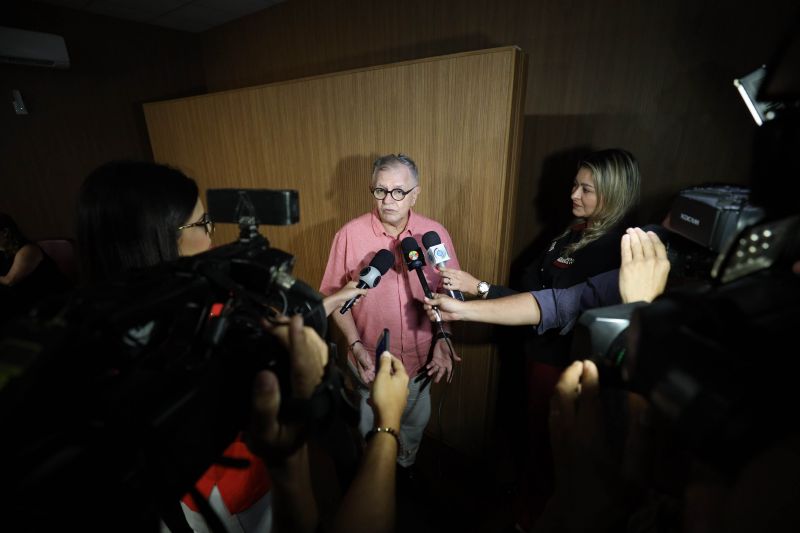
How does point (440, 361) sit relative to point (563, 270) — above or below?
below

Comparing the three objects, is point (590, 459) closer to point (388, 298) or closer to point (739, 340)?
point (739, 340)

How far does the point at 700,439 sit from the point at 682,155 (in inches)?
65.4

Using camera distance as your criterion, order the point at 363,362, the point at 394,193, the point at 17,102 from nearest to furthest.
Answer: the point at 394,193 → the point at 363,362 → the point at 17,102

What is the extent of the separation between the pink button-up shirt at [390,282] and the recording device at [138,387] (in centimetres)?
98

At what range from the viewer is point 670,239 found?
1.04 m

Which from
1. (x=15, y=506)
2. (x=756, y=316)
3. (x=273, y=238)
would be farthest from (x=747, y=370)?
(x=273, y=238)

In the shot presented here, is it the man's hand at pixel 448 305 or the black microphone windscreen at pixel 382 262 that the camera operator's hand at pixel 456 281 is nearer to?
the man's hand at pixel 448 305

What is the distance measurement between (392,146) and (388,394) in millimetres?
1405

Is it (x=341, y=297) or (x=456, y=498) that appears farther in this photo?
(x=456, y=498)

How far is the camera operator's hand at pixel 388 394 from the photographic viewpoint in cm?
72

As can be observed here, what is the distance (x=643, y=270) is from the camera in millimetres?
890

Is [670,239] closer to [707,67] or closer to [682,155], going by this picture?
[682,155]

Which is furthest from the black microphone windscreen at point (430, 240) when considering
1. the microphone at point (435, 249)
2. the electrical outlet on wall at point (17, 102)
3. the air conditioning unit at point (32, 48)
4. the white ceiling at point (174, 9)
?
the electrical outlet on wall at point (17, 102)

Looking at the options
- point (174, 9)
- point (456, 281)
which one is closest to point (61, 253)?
point (174, 9)
